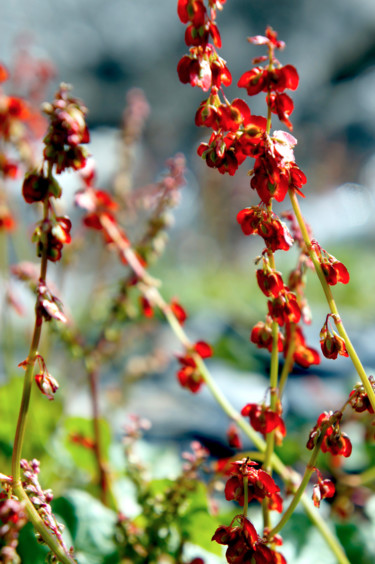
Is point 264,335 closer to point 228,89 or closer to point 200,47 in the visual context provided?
point 200,47

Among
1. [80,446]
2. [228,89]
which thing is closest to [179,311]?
[80,446]

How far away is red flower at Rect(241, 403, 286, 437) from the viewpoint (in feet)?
1.56

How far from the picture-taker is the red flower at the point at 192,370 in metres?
0.64

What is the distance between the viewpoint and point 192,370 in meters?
0.65

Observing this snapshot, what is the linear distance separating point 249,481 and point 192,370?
0.24 metres

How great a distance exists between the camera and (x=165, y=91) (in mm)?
6395

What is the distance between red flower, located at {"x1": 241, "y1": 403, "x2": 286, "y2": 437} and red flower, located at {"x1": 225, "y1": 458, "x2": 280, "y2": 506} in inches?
2.5

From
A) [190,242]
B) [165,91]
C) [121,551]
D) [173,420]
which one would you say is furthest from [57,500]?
[165,91]

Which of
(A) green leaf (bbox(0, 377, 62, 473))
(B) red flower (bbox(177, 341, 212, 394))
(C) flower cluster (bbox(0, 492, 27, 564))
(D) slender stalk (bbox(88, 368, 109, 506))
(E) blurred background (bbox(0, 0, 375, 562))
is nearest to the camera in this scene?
(C) flower cluster (bbox(0, 492, 27, 564))

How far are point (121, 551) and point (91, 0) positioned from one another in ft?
20.7

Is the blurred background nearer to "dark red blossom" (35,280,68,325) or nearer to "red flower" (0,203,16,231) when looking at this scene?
"red flower" (0,203,16,231)

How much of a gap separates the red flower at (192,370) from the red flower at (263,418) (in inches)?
5.6

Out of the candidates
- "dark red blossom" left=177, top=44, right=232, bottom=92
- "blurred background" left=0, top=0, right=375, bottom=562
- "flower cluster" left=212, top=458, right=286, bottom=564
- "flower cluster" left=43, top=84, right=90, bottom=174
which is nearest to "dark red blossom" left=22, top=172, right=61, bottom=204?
"flower cluster" left=43, top=84, right=90, bottom=174

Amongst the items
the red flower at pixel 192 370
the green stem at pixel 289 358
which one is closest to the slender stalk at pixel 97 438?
the red flower at pixel 192 370
